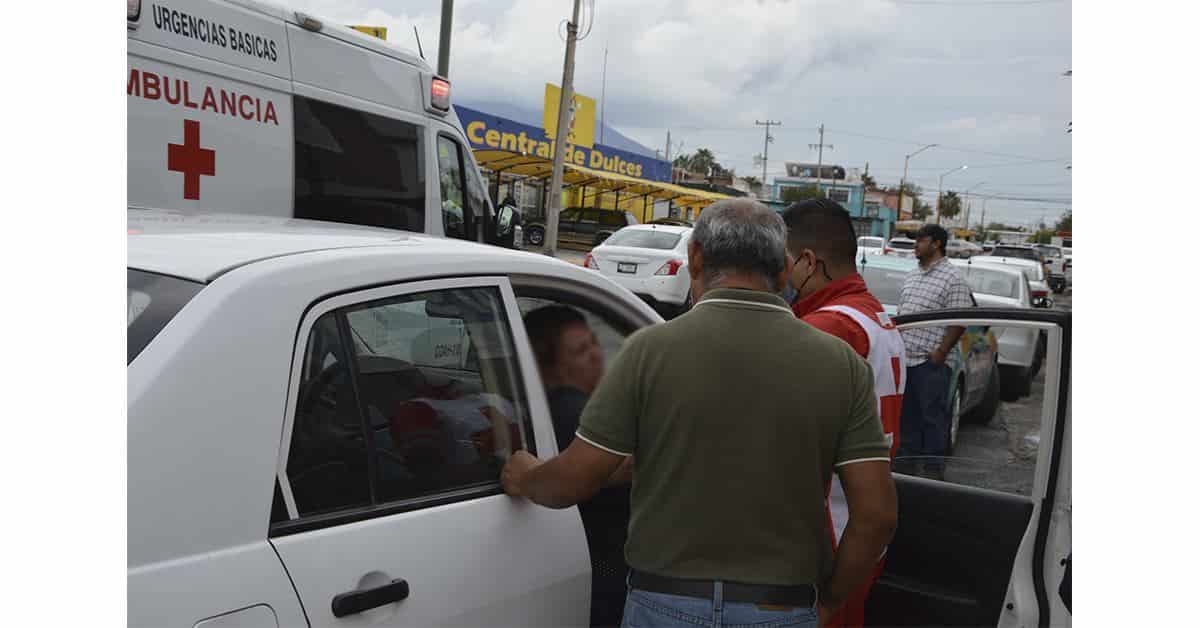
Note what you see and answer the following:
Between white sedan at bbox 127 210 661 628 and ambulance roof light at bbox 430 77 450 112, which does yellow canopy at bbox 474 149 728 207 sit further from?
white sedan at bbox 127 210 661 628

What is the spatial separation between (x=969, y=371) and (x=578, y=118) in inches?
1479

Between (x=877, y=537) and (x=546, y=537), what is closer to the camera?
(x=877, y=537)

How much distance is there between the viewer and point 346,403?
79.0 inches

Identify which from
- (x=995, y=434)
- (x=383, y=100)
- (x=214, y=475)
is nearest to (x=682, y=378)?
(x=214, y=475)

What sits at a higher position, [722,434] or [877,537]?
[722,434]

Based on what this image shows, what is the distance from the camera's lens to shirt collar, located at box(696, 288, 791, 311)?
2.11 metres

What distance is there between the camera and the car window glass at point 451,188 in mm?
7285

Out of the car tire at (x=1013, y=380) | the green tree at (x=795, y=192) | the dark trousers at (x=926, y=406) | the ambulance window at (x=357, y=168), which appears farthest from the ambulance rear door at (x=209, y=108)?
the green tree at (x=795, y=192)

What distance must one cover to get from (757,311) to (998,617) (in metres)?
1.92

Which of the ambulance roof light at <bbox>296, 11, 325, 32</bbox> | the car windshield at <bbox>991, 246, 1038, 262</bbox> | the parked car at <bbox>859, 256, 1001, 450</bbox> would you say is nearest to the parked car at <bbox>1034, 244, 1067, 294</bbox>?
the car windshield at <bbox>991, 246, 1038, 262</bbox>

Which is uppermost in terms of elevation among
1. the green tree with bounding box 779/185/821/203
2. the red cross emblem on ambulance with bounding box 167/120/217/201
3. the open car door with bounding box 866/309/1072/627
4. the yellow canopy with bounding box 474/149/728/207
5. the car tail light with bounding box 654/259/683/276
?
the green tree with bounding box 779/185/821/203

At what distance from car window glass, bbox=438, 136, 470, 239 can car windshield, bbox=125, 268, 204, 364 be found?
544cm

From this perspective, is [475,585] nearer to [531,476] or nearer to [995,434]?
[531,476]

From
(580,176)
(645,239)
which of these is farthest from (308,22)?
(580,176)
